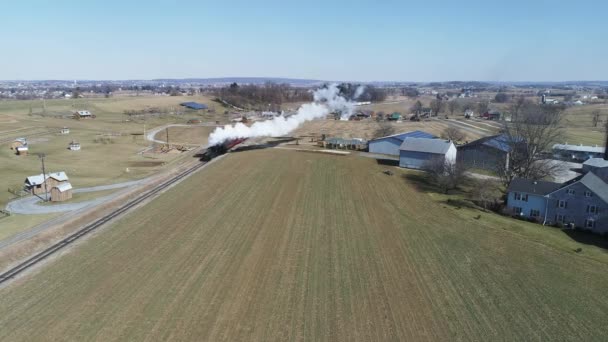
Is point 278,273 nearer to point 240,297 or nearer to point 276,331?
point 240,297

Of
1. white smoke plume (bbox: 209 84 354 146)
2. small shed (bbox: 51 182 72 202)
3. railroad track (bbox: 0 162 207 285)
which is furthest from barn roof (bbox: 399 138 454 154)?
small shed (bbox: 51 182 72 202)

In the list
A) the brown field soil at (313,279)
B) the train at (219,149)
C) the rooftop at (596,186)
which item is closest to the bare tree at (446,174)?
the brown field soil at (313,279)

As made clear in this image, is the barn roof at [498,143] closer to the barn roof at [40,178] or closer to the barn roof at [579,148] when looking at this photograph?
the barn roof at [579,148]

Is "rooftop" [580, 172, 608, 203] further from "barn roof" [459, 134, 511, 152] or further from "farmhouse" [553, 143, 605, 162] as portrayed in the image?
"farmhouse" [553, 143, 605, 162]

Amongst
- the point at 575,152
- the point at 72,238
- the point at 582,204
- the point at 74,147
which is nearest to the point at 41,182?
the point at 72,238

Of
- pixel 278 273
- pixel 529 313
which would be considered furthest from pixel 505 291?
pixel 278 273

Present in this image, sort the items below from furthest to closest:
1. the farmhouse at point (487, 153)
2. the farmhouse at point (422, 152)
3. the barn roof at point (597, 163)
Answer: the farmhouse at point (422, 152), the farmhouse at point (487, 153), the barn roof at point (597, 163)
